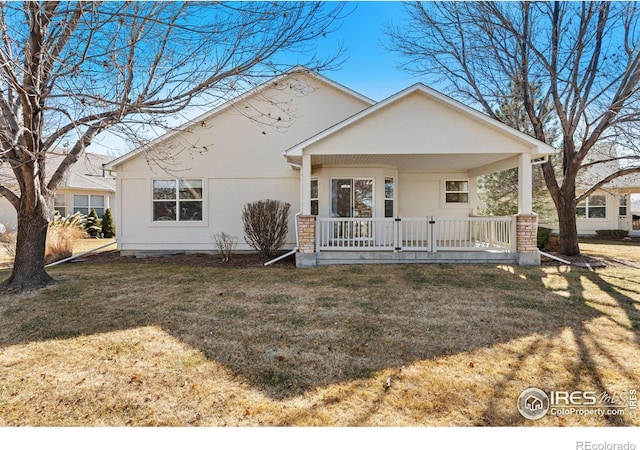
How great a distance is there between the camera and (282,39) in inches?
254

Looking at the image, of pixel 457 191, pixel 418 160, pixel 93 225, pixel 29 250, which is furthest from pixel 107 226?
pixel 457 191

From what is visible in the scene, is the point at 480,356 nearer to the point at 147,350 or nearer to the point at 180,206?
the point at 147,350

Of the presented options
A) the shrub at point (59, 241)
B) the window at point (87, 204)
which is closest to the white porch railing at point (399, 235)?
the shrub at point (59, 241)

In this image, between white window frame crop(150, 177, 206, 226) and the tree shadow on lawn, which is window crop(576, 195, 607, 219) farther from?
white window frame crop(150, 177, 206, 226)

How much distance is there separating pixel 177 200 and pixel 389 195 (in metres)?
7.58

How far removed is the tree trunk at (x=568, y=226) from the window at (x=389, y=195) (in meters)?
5.74

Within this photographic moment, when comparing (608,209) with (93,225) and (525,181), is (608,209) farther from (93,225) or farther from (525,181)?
(93,225)

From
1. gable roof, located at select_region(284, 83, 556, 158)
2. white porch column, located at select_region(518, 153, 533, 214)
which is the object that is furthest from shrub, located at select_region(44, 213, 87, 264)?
white porch column, located at select_region(518, 153, 533, 214)

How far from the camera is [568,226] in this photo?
11086mm

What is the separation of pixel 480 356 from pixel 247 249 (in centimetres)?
928

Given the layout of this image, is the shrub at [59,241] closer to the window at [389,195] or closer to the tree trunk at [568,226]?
the window at [389,195]

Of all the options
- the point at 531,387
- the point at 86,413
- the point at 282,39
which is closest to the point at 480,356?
the point at 531,387

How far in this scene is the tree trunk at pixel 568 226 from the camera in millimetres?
10992

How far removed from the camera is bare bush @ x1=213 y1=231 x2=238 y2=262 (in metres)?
11.0
